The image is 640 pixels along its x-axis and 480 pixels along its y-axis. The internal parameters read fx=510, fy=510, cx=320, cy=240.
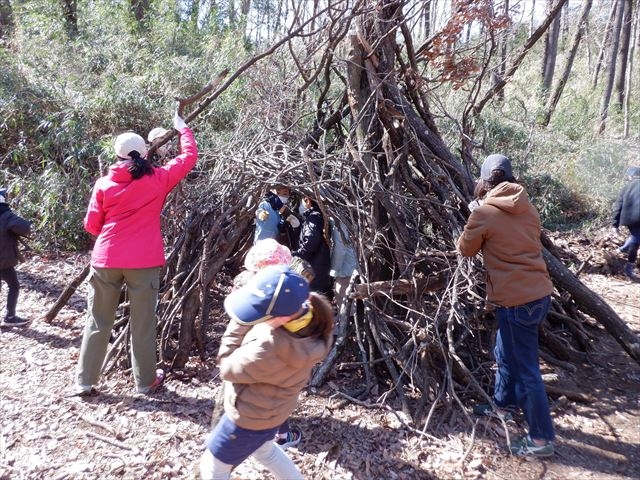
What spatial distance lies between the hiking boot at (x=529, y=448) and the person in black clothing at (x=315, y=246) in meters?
2.06

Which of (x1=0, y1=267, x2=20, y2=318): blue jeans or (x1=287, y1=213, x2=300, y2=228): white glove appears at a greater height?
(x1=287, y1=213, x2=300, y2=228): white glove

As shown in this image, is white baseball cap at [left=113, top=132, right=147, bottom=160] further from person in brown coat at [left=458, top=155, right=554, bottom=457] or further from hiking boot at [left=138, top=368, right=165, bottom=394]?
person in brown coat at [left=458, top=155, right=554, bottom=457]

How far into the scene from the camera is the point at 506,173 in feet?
10.8

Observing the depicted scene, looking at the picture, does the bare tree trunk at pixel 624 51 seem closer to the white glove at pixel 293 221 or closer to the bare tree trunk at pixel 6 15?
the white glove at pixel 293 221

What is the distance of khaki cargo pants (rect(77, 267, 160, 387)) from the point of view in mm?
3537

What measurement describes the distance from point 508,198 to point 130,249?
2.50m

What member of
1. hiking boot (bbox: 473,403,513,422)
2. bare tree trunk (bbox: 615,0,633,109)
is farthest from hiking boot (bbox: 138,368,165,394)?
bare tree trunk (bbox: 615,0,633,109)

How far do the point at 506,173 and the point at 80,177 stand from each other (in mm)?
6435

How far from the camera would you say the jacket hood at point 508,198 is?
10.2 ft

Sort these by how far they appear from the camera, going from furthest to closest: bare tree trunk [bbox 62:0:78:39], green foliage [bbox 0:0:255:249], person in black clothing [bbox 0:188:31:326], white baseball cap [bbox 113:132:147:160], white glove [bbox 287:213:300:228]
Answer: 1. bare tree trunk [bbox 62:0:78:39]
2. green foliage [bbox 0:0:255:249]
3. white glove [bbox 287:213:300:228]
4. person in black clothing [bbox 0:188:31:326]
5. white baseball cap [bbox 113:132:147:160]

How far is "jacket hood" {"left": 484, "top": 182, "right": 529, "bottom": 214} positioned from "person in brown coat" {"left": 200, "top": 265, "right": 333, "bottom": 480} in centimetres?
145

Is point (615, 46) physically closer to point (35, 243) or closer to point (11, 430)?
point (35, 243)

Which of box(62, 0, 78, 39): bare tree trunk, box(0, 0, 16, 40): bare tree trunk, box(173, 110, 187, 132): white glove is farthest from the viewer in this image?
box(0, 0, 16, 40): bare tree trunk

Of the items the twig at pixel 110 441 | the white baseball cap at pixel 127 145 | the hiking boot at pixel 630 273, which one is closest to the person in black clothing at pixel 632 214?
the hiking boot at pixel 630 273
